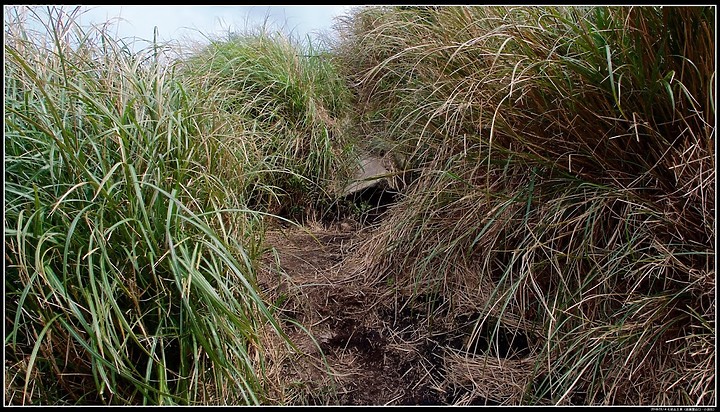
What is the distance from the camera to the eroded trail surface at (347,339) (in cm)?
193

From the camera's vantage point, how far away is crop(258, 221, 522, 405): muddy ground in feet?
6.26

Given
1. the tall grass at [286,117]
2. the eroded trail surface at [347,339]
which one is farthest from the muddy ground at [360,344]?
the tall grass at [286,117]

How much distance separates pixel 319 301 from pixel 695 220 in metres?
1.48

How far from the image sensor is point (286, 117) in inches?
148

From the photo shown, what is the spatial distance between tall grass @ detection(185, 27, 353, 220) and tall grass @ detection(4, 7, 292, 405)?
1.42 meters

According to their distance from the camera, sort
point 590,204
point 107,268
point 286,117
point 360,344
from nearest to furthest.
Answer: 1. point 107,268
2. point 590,204
3. point 360,344
4. point 286,117

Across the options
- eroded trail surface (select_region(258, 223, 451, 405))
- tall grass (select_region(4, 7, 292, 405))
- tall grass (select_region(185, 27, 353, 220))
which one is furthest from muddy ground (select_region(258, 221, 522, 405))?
tall grass (select_region(185, 27, 353, 220))

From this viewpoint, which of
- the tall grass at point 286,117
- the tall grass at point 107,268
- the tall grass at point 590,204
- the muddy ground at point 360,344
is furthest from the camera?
the tall grass at point 286,117

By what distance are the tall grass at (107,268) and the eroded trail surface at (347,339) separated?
27cm

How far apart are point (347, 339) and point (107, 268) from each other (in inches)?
39.5

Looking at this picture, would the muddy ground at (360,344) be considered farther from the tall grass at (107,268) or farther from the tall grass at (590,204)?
the tall grass at (107,268)

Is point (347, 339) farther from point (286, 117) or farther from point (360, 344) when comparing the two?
point (286, 117)

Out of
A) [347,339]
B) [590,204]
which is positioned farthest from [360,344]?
[590,204]

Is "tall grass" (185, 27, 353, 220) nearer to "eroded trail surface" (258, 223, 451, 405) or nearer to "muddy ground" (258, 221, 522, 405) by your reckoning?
"eroded trail surface" (258, 223, 451, 405)
